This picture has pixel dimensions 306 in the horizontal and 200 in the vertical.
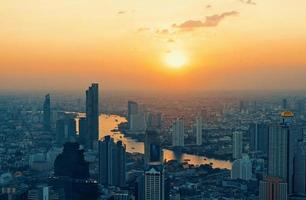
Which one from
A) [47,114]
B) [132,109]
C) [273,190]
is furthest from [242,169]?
[132,109]

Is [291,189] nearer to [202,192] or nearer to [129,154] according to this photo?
[202,192]

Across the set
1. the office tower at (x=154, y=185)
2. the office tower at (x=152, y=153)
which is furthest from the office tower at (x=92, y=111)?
the office tower at (x=154, y=185)

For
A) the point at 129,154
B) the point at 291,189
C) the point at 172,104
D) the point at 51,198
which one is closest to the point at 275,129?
the point at 291,189

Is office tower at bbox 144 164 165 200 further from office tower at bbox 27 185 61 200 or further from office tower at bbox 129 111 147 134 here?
office tower at bbox 129 111 147 134

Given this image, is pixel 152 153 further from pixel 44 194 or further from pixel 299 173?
pixel 44 194

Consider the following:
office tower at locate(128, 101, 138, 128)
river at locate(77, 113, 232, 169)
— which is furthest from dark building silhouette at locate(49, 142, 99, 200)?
office tower at locate(128, 101, 138, 128)

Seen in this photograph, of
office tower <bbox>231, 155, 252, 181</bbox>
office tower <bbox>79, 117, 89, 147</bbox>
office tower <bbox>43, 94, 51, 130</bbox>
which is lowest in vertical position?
office tower <bbox>231, 155, 252, 181</bbox>

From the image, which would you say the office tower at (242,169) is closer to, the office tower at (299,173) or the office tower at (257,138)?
the office tower at (257,138)
